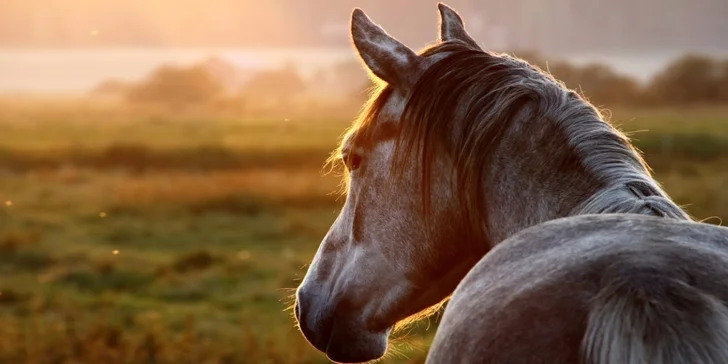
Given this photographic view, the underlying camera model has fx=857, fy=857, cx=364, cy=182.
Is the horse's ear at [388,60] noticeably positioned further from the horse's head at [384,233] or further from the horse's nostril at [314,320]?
the horse's nostril at [314,320]

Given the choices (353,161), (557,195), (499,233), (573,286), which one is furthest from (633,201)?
(353,161)

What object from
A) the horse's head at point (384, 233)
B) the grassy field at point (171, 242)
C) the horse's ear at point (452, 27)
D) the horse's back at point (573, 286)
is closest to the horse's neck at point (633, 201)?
the horse's back at point (573, 286)

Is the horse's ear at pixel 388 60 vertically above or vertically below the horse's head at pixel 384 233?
above

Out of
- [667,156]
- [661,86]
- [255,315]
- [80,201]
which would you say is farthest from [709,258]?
[661,86]

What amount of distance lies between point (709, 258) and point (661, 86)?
190ft

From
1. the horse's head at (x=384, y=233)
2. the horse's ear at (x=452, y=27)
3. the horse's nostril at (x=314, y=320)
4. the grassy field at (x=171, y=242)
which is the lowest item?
the grassy field at (x=171, y=242)

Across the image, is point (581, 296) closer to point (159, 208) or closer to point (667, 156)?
point (159, 208)

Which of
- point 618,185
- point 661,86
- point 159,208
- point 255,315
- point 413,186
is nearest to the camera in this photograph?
point 618,185

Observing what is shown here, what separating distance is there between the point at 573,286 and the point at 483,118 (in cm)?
90

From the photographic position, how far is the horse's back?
3.88 ft

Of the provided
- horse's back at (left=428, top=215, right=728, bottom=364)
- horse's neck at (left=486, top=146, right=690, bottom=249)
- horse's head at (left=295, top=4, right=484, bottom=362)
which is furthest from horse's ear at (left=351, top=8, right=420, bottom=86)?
horse's back at (left=428, top=215, right=728, bottom=364)

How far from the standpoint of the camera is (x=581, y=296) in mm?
1225

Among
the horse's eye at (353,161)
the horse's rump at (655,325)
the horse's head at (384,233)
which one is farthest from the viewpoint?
the horse's eye at (353,161)

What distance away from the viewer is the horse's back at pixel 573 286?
1183mm
